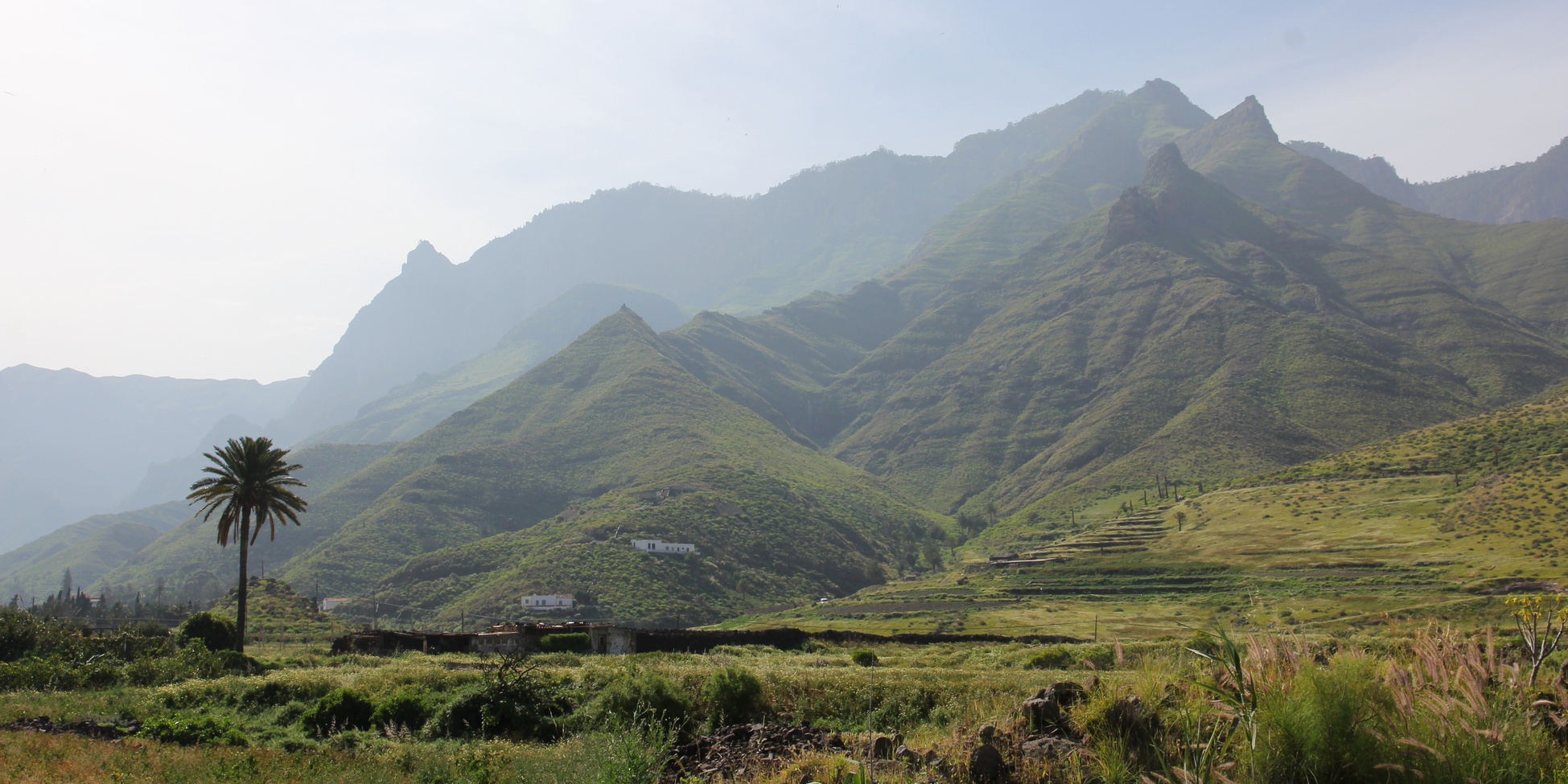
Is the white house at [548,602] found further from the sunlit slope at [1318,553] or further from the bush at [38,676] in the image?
the bush at [38,676]

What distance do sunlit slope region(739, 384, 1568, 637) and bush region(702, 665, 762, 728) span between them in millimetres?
39645

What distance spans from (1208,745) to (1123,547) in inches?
3402

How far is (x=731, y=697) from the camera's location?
778 inches

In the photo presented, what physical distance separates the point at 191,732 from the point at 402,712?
4578 mm

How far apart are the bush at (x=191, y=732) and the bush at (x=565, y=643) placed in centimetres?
1798

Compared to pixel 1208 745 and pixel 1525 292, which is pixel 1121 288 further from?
pixel 1208 745

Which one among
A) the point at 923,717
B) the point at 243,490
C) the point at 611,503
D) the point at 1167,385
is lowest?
the point at 923,717

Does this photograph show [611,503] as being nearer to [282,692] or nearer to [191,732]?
[282,692]

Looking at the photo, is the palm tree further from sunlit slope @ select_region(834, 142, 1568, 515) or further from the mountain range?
sunlit slope @ select_region(834, 142, 1568, 515)

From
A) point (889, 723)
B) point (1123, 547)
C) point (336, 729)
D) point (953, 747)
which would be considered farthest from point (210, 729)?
point (1123, 547)

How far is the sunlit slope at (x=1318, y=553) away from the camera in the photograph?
190 ft

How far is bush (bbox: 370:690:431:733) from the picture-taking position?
2241 centimetres

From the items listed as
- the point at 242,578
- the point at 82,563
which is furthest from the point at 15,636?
the point at 82,563

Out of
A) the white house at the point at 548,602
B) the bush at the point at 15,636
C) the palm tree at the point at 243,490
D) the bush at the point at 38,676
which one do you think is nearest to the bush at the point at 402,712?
the bush at the point at 38,676
